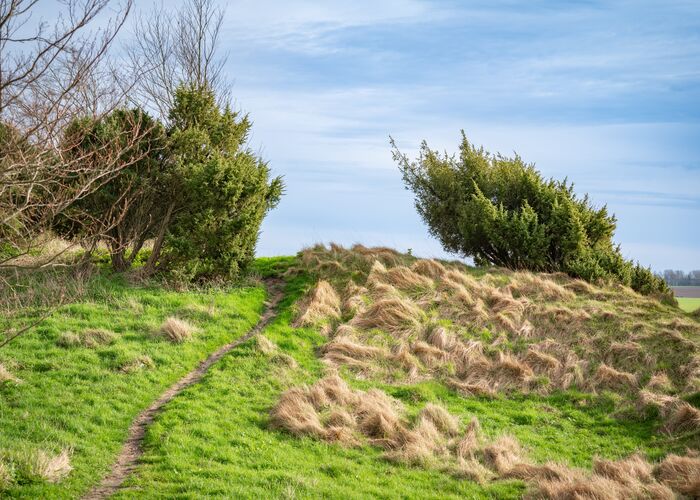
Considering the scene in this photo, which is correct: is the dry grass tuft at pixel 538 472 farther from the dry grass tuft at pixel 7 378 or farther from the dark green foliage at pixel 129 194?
the dark green foliage at pixel 129 194

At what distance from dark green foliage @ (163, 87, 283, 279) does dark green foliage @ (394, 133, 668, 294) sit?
8.82 m

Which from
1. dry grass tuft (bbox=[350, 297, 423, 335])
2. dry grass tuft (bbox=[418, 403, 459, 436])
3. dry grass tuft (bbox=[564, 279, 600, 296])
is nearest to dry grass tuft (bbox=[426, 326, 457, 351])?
dry grass tuft (bbox=[350, 297, 423, 335])

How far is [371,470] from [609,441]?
5708 mm

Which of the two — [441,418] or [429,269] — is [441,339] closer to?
[441,418]

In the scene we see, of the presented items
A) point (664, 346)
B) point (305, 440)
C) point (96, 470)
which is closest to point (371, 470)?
point (305, 440)

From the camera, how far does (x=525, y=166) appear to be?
28.2 m

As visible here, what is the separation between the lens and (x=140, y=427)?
479 inches

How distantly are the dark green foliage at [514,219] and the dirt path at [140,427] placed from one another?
11005 millimetres

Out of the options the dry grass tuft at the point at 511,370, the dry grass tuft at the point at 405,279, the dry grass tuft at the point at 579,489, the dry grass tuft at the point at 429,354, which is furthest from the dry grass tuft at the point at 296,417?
the dry grass tuft at the point at 405,279

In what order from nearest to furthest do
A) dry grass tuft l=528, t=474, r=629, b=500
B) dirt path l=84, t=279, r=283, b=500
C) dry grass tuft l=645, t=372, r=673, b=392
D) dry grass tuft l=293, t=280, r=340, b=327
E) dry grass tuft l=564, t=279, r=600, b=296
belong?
dry grass tuft l=528, t=474, r=629, b=500, dirt path l=84, t=279, r=283, b=500, dry grass tuft l=645, t=372, r=673, b=392, dry grass tuft l=293, t=280, r=340, b=327, dry grass tuft l=564, t=279, r=600, b=296

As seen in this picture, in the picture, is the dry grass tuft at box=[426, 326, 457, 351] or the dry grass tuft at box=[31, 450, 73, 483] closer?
the dry grass tuft at box=[31, 450, 73, 483]

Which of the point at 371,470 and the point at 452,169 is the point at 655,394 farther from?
the point at 452,169

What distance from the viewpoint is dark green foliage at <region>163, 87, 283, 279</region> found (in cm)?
2125

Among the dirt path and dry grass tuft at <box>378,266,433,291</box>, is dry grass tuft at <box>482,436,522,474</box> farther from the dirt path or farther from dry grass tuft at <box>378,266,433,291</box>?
dry grass tuft at <box>378,266,433,291</box>
